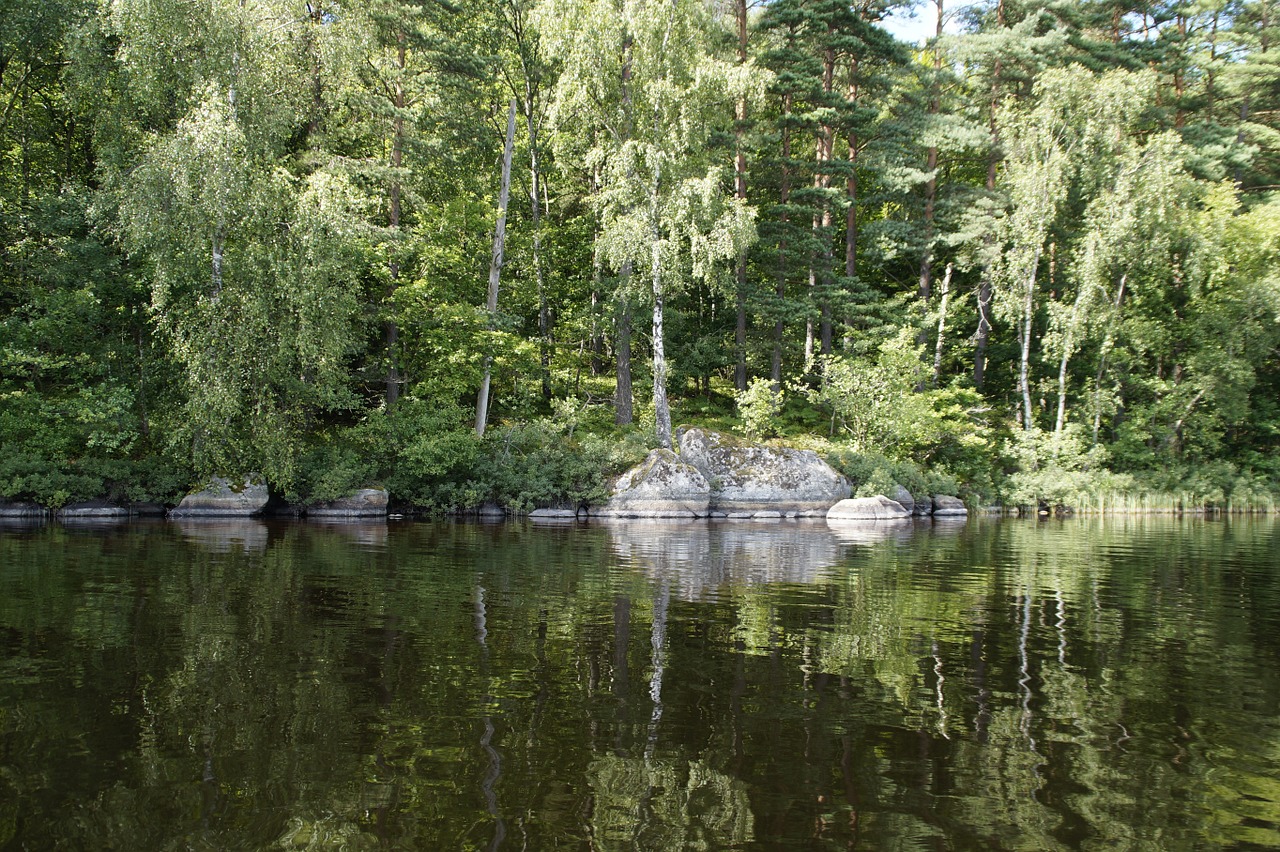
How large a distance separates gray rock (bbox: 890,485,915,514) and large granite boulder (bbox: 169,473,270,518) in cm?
1953

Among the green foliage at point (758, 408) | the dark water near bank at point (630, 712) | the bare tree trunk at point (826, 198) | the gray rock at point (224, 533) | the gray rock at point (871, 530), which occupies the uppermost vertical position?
the bare tree trunk at point (826, 198)

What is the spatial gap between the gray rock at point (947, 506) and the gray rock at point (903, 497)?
1.49m

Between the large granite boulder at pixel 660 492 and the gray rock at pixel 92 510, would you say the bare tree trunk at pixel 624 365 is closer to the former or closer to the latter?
the large granite boulder at pixel 660 492

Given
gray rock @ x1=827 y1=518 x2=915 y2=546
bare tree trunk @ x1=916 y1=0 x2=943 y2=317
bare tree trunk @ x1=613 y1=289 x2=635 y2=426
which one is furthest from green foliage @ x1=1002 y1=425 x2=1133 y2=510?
bare tree trunk @ x1=613 y1=289 x2=635 y2=426

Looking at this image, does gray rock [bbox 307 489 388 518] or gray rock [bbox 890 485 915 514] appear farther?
gray rock [bbox 890 485 915 514]

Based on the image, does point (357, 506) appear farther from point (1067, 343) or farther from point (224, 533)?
point (1067, 343)

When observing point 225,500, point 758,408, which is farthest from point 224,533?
point 758,408

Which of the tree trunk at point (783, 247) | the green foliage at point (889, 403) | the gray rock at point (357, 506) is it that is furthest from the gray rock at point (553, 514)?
the green foliage at point (889, 403)

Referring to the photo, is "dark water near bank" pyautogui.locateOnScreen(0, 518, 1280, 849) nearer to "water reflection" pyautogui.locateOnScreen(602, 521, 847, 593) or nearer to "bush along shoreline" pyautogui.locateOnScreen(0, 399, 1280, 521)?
"water reflection" pyautogui.locateOnScreen(602, 521, 847, 593)

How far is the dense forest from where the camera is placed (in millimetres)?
22391

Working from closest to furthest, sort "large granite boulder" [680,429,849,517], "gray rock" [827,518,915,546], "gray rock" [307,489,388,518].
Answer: "gray rock" [827,518,915,546], "gray rock" [307,489,388,518], "large granite boulder" [680,429,849,517]

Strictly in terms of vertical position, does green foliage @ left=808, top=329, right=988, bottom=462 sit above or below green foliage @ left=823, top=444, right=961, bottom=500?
above

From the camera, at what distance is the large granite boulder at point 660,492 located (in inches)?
989

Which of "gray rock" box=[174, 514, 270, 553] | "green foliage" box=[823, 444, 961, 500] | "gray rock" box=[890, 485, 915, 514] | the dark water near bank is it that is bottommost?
"gray rock" box=[174, 514, 270, 553]
